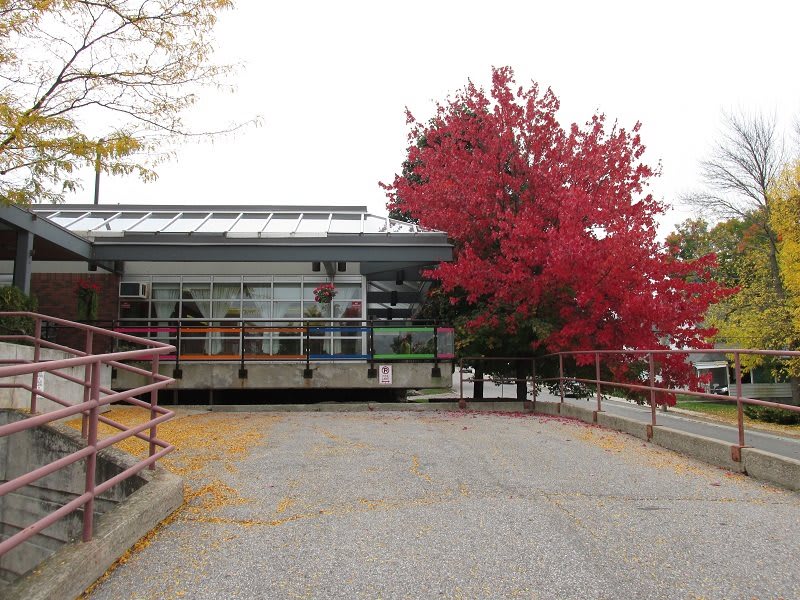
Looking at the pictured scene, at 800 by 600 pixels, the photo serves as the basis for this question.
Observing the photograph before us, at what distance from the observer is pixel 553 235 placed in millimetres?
11547


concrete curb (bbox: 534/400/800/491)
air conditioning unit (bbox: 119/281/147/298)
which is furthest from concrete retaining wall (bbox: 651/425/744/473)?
air conditioning unit (bbox: 119/281/147/298)

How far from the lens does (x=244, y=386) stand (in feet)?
43.4

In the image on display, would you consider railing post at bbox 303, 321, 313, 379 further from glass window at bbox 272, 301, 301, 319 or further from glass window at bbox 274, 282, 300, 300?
glass window at bbox 274, 282, 300, 300

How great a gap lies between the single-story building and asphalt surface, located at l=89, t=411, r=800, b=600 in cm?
623

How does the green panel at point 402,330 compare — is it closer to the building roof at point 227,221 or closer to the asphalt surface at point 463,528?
the building roof at point 227,221

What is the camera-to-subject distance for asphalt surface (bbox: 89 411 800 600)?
130 inches

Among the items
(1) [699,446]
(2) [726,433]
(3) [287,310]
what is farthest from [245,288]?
(1) [699,446]

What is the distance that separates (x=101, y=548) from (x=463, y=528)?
235 cm

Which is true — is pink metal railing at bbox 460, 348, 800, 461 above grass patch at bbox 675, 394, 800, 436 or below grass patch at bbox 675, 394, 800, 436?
above

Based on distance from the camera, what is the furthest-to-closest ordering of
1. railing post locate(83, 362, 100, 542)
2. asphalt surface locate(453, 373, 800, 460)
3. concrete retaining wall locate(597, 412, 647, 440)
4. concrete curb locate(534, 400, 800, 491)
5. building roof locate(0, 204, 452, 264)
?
building roof locate(0, 204, 452, 264) < concrete retaining wall locate(597, 412, 647, 440) < asphalt surface locate(453, 373, 800, 460) < concrete curb locate(534, 400, 800, 491) < railing post locate(83, 362, 100, 542)

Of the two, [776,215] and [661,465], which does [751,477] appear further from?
[776,215]

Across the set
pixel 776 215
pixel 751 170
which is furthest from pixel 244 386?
pixel 751 170

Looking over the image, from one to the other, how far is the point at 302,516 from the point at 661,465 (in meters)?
4.09

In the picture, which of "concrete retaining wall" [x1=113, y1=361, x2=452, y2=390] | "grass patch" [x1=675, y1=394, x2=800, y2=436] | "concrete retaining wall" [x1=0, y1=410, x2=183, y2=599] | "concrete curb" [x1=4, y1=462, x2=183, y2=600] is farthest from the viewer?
"grass patch" [x1=675, y1=394, x2=800, y2=436]
